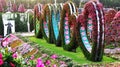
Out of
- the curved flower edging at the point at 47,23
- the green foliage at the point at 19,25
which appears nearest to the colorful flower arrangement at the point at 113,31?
the curved flower edging at the point at 47,23

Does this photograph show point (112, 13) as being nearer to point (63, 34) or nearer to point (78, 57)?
point (63, 34)

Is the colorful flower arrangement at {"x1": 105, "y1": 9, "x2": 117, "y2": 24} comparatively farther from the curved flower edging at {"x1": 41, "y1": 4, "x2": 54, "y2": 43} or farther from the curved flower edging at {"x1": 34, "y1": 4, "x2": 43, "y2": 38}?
the curved flower edging at {"x1": 34, "y1": 4, "x2": 43, "y2": 38}

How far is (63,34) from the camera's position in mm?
17688

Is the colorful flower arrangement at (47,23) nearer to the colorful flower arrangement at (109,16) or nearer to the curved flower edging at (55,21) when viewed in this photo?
the curved flower edging at (55,21)

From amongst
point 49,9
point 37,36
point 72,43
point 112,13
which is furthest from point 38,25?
point 72,43

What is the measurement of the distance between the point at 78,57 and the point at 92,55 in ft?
3.65

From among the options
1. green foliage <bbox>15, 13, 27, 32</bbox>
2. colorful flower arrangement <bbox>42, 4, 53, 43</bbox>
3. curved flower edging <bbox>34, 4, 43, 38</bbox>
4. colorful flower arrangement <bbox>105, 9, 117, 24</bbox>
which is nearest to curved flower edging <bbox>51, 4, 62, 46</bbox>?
colorful flower arrangement <bbox>42, 4, 53, 43</bbox>

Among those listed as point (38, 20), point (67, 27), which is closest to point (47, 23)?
point (38, 20)

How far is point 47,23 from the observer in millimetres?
21375

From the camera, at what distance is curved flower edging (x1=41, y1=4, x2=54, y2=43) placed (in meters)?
20.4

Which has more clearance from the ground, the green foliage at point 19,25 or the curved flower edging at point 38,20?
the curved flower edging at point 38,20

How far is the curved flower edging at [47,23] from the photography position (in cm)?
2038

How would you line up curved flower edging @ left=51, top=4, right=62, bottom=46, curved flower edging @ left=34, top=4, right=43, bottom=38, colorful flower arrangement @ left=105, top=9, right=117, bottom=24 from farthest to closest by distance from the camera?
curved flower edging @ left=34, top=4, right=43, bottom=38 < curved flower edging @ left=51, top=4, right=62, bottom=46 < colorful flower arrangement @ left=105, top=9, right=117, bottom=24

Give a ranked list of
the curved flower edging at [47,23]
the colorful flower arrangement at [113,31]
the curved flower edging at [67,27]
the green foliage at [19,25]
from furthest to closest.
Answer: the green foliage at [19,25] → the curved flower edging at [47,23] → the colorful flower arrangement at [113,31] → the curved flower edging at [67,27]
